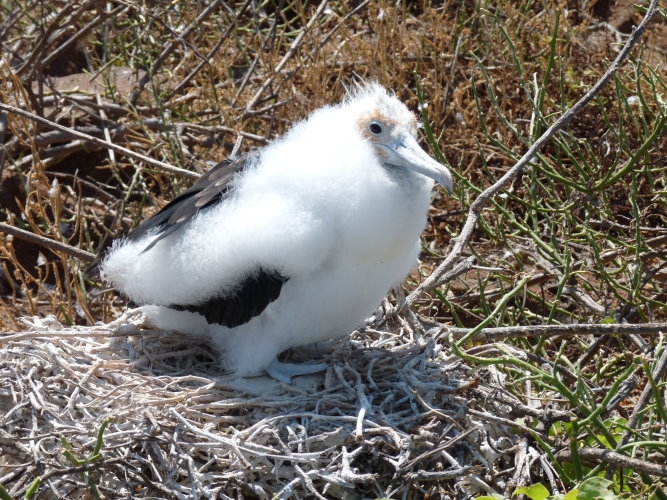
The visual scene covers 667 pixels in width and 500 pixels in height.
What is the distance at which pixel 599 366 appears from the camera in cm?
314

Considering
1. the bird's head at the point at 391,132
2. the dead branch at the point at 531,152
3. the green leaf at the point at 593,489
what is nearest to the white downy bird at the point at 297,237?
the bird's head at the point at 391,132

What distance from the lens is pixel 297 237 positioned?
9.45ft

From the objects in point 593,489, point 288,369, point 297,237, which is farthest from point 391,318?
point 593,489

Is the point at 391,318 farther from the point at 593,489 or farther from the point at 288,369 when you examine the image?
the point at 593,489

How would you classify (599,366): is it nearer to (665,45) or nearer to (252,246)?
(252,246)

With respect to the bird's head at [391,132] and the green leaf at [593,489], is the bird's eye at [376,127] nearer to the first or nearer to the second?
the bird's head at [391,132]

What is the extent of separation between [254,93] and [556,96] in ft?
4.29

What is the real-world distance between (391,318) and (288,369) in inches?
20.2

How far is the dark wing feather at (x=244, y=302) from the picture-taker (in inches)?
118

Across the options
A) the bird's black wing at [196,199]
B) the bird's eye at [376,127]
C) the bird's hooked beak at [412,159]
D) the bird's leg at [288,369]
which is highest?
the bird's black wing at [196,199]

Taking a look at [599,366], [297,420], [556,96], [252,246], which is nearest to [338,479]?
[297,420]

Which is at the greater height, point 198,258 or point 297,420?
point 198,258

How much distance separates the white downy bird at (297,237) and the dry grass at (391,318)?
0.20m

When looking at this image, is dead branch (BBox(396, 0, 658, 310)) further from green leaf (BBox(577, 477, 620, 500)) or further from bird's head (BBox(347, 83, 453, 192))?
green leaf (BBox(577, 477, 620, 500))
